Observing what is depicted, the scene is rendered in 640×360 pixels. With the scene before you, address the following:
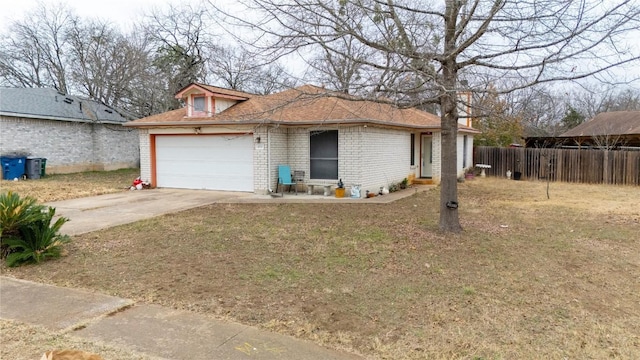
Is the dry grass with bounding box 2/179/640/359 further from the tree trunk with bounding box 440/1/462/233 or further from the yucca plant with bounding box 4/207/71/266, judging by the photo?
the tree trunk with bounding box 440/1/462/233

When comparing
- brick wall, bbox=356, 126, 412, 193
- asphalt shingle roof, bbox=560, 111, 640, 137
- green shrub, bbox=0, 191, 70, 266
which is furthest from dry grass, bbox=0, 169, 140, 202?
asphalt shingle roof, bbox=560, 111, 640, 137

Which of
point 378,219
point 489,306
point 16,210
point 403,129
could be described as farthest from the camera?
point 403,129

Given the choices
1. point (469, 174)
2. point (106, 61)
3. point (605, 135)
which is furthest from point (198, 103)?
point (605, 135)

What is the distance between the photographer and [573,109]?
3362 cm

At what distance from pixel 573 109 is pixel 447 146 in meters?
31.7

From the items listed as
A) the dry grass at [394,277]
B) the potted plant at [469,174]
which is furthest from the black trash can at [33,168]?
the potted plant at [469,174]

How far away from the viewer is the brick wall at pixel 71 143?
1925 cm

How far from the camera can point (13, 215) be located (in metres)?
5.91

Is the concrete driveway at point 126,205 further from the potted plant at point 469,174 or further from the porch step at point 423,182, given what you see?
the potted plant at point 469,174

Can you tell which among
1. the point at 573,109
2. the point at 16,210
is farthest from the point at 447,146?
the point at 573,109

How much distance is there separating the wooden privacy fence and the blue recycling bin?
2170cm

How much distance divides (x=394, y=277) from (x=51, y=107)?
864 inches

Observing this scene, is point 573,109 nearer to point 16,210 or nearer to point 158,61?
point 158,61

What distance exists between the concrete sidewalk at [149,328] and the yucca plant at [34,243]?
1199 millimetres
